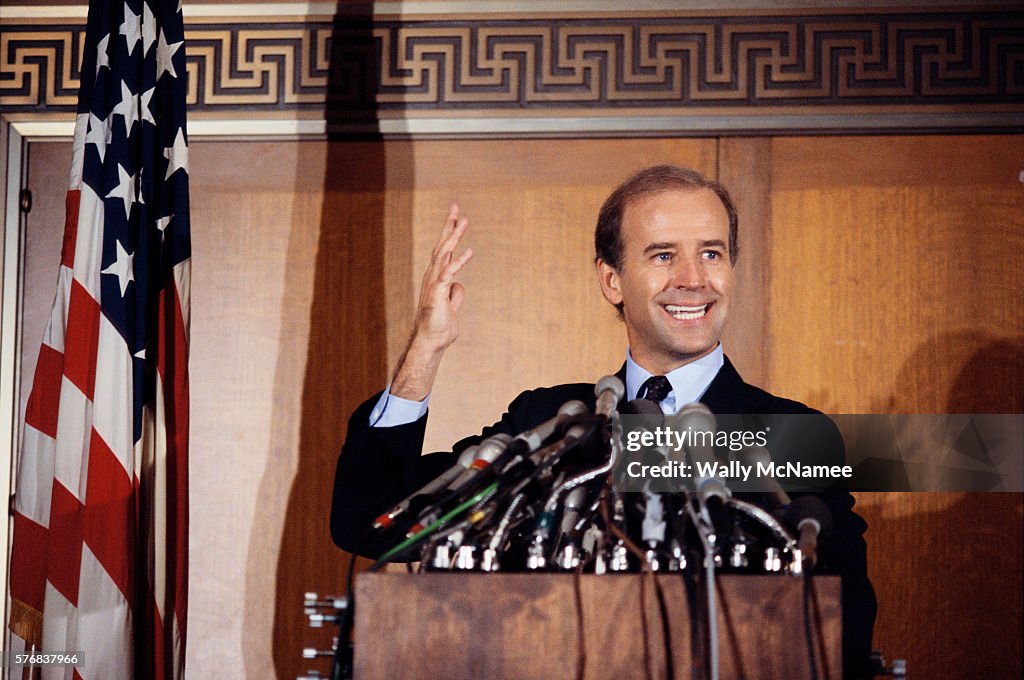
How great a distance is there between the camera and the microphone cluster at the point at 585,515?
1.41 meters

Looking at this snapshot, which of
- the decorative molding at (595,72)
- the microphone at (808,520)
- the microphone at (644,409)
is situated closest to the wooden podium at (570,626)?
the microphone at (808,520)

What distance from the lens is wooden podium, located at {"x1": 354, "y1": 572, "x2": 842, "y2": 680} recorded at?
134cm

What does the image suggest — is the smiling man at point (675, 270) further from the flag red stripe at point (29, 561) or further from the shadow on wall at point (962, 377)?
the flag red stripe at point (29, 561)

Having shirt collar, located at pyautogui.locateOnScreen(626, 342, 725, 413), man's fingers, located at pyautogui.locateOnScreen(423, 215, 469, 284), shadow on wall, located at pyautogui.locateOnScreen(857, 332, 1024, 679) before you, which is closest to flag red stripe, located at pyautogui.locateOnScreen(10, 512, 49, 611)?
man's fingers, located at pyautogui.locateOnScreen(423, 215, 469, 284)

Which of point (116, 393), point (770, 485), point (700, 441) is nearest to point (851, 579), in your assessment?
point (770, 485)

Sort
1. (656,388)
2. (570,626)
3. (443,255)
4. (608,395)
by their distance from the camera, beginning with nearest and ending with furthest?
(570,626), (608,395), (443,255), (656,388)

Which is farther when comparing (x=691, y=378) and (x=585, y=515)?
(x=691, y=378)

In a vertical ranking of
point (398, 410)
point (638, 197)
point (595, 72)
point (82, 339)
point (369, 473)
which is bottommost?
point (369, 473)

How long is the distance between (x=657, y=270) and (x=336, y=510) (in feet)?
2.92

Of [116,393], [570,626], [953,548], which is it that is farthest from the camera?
[953,548]

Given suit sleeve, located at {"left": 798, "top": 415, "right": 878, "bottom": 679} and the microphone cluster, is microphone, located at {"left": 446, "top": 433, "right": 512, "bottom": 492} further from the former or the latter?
suit sleeve, located at {"left": 798, "top": 415, "right": 878, "bottom": 679}

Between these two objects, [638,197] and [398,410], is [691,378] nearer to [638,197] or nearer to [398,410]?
[638,197]

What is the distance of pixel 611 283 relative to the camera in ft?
9.05

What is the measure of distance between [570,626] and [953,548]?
1972mm
